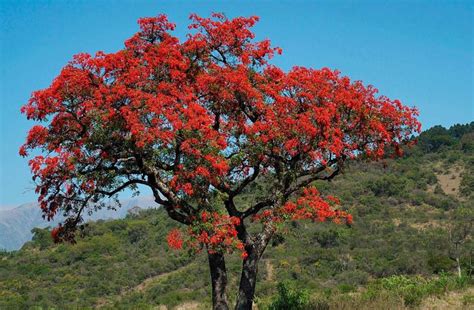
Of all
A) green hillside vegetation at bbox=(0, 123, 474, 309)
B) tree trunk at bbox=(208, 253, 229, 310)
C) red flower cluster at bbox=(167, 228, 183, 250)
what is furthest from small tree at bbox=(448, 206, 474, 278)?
red flower cluster at bbox=(167, 228, 183, 250)

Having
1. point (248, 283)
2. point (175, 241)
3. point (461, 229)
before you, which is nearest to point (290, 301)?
point (248, 283)

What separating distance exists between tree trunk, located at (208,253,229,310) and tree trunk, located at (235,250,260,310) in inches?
19.6

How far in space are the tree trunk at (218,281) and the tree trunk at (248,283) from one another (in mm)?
497

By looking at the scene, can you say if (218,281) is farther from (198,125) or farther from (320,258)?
(320,258)

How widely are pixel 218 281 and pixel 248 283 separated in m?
0.93

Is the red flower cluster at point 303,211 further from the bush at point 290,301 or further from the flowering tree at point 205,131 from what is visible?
the bush at point 290,301

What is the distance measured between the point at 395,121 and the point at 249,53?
485cm

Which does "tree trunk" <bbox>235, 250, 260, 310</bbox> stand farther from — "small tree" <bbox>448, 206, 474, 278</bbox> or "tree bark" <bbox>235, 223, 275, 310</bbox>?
"small tree" <bbox>448, 206, 474, 278</bbox>

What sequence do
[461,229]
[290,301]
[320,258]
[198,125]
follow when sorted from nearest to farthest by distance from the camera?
1. [198,125]
2. [290,301]
3. [320,258]
4. [461,229]

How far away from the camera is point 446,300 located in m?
18.6

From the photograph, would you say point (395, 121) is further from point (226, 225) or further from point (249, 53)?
point (226, 225)

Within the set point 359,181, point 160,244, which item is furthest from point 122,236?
point 359,181

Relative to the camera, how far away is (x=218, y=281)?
17328mm

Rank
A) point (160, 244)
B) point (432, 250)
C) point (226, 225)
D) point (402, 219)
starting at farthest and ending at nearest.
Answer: point (160, 244) → point (402, 219) → point (432, 250) → point (226, 225)
